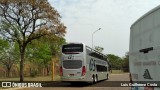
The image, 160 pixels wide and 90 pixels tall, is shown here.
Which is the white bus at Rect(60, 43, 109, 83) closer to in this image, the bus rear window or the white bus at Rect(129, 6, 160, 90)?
the bus rear window

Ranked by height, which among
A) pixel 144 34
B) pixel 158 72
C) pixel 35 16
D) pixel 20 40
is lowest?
pixel 158 72

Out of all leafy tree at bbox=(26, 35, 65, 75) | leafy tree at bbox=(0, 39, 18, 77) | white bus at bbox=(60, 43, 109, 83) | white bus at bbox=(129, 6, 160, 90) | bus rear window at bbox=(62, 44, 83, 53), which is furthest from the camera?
leafy tree at bbox=(26, 35, 65, 75)

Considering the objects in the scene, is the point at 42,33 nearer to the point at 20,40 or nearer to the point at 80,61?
the point at 20,40

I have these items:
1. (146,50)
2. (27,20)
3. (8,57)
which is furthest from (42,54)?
(146,50)

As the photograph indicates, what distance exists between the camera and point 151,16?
8000mm

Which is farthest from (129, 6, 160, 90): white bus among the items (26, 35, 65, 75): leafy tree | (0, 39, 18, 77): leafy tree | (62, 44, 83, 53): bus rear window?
(0, 39, 18, 77): leafy tree

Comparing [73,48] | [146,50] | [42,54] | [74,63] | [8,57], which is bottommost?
[146,50]

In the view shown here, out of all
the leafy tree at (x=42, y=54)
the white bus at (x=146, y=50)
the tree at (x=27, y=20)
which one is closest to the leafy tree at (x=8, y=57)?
the leafy tree at (x=42, y=54)

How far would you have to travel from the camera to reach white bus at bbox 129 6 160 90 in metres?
7.51

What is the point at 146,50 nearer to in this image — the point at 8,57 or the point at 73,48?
the point at 73,48

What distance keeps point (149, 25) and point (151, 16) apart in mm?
233

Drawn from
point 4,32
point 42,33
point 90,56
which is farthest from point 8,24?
point 90,56

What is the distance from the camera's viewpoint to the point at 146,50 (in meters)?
8.20

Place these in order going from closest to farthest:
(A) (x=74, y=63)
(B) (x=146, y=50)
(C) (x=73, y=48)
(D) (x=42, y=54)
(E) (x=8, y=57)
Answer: (B) (x=146, y=50), (A) (x=74, y=63), (C) (x=73, y=48), (E) (x=8, y=57), (D) (x=42, y=54)
